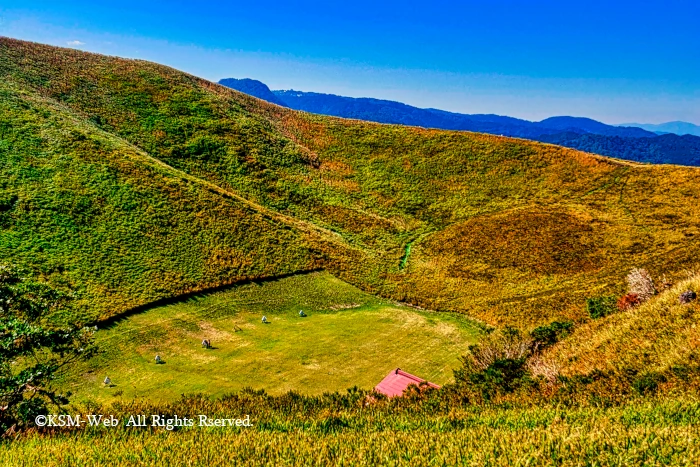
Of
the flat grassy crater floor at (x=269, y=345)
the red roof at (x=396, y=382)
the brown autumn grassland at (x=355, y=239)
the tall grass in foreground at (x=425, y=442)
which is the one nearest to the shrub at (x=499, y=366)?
the brown autumn grassland at (x=355, y=239)

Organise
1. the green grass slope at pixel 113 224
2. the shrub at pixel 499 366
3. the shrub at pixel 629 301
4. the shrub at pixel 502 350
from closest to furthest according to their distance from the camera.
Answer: the shrub at pixel 499 366, the shrub at pixel 502 350, the shrub at pixel 629 301, the green grass slope at pixel 113 224

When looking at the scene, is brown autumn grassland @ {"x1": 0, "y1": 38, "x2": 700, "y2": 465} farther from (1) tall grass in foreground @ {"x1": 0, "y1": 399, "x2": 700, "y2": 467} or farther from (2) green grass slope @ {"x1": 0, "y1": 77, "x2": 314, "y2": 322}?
(2) green grass slope @ {"x1": 0, "y1": 77, "x2": 314, "y2": 322}

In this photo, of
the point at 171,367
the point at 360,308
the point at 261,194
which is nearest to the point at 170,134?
the point at 261,194

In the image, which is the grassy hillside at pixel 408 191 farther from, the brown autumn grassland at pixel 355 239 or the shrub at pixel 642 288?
the shrub at pixel 642 288

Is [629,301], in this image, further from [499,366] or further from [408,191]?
[408,191]

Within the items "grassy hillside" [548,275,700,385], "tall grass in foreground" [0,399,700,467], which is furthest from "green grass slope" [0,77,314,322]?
"grassy hillside" [548,275,700,385]
